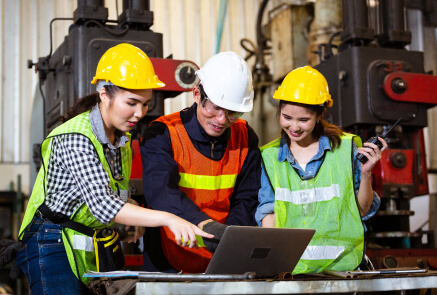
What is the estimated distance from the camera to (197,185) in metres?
2.26

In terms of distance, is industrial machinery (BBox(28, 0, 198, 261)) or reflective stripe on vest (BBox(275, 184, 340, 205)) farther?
industrial machinery (BBox(28, 0, 198, 261))

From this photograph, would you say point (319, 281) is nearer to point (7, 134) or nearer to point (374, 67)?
point (374, 67)

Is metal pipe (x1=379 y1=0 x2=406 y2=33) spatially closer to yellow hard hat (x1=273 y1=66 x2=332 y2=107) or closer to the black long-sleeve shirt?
yellow hard hat (x1=273 y1=66 x2=332 y2=107)

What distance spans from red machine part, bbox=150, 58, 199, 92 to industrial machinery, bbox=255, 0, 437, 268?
2.90 ft

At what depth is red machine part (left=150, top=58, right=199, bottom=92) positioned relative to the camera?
3395 mm

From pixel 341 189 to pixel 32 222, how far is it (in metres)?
1.09

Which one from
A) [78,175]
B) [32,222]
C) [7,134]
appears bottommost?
[32,222]

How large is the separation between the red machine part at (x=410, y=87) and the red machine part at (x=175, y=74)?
1086 mm

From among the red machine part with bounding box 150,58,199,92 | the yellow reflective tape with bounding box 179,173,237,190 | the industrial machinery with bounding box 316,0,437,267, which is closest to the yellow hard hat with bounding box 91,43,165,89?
the yellow reflective tape with bounding box 179,173,237,190

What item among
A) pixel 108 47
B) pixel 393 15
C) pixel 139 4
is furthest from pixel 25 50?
pixel 393 15

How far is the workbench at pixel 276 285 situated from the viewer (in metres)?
1.60

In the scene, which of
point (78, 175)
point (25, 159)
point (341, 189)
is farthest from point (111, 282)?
point (25, 159)

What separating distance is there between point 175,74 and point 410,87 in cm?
133

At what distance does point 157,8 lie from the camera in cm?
570
